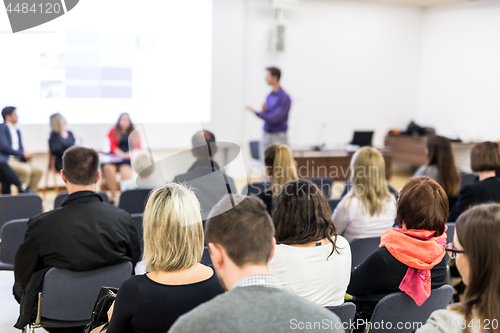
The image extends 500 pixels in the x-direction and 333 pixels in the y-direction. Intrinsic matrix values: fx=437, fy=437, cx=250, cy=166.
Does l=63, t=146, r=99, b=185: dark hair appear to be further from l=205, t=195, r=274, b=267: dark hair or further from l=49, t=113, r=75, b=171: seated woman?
l=49, t=113, r=75, b=171: seated woman

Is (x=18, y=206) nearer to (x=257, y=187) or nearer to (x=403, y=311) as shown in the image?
(x=257, y=187)

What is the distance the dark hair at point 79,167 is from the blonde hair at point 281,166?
1.36 metres

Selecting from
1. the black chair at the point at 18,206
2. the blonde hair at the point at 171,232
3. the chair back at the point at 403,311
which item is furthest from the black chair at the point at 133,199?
the chair back at the point at 403,311

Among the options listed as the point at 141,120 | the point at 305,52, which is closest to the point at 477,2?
the point at 305,52

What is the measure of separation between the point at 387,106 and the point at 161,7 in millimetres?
4748

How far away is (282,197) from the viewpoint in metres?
1.90

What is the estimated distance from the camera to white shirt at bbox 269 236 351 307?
172 cm

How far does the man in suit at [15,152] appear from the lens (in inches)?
201

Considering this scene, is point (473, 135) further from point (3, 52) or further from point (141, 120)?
point (3, 52)

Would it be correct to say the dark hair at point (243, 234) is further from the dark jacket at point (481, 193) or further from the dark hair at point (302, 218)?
the dark jacket at point (481, 193)

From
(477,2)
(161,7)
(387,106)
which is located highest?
(477,2)

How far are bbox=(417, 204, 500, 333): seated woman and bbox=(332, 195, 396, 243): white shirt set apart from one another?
1639mm

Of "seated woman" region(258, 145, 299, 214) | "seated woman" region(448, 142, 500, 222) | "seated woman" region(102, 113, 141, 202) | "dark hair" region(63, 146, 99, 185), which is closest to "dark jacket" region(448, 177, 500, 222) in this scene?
"seated woman" region(448, 142, 500, 222)

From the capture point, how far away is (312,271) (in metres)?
1.73
